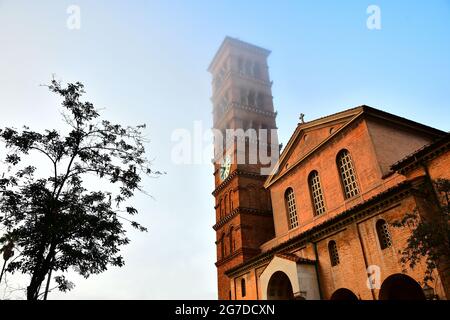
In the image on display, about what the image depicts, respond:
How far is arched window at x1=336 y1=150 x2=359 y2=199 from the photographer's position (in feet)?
72.8

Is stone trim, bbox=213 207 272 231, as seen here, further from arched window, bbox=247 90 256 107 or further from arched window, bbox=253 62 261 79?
arched window, bbox=253 62 261 79

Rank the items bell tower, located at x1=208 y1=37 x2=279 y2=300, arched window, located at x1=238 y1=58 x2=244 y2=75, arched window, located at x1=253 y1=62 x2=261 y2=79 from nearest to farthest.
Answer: bell tower, located at x1=208 y1=37 x2=279 y2=300 → arched window, located at x1=238 y1=58 x2=244 y2=75 → arched window, located at x1=253 y1=62 x2=261 y2=79

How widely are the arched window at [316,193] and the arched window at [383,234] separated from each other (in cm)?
628

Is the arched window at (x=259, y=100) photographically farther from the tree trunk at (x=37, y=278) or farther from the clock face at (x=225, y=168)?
the tree trunk at (x=37, y=278)

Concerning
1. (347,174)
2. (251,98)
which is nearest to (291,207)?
(347,174)

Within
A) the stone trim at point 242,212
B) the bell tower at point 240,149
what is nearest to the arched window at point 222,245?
the bell tower at point 240,149

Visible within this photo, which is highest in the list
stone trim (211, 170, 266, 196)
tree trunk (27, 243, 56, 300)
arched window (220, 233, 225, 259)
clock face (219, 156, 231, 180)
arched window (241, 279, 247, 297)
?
clock face (219, 156, 231, 180)

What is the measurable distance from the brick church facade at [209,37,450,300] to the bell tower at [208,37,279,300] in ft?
0.39

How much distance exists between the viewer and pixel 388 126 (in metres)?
22.4

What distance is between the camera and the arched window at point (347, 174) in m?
22.2

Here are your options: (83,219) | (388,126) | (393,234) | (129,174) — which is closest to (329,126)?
(388,126)

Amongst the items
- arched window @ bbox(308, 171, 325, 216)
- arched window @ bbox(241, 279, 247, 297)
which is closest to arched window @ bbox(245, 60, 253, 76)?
arched window @ bbox(308, 171, 325, 216)

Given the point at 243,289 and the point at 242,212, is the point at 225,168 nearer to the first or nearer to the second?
the point at 242,212

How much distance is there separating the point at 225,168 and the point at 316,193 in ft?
42.9
